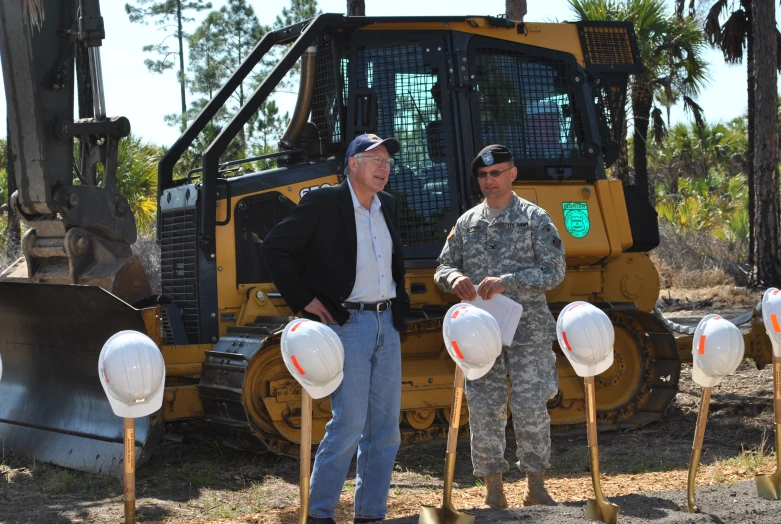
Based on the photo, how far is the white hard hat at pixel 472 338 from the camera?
445 cm

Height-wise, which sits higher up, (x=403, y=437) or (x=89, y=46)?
(x=89, y=46)

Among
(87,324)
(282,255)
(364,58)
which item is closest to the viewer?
(282,255)

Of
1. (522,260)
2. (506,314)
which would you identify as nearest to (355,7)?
(522,260)

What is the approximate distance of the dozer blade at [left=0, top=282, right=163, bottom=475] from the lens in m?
6.71

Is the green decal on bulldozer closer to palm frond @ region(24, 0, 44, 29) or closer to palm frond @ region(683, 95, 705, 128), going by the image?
palm frond @ region(24, 0, 44, 29)

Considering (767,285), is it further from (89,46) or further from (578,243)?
(89,46)

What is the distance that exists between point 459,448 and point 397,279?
2986 mm

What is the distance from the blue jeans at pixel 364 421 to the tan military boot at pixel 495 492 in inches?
27.5

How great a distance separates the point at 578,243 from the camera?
25.6ft

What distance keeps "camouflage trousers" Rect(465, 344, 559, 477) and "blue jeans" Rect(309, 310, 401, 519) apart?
62 centimetres

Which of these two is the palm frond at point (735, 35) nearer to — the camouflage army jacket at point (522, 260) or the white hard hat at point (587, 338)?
the camouflage army jacket at point (522, 260)

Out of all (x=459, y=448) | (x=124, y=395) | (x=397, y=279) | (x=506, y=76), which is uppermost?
(x=506, y=76)

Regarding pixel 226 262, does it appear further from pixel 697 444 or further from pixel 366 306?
pixel 697 444

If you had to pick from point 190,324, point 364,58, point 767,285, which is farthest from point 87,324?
point 767,285
